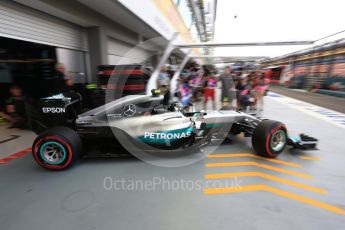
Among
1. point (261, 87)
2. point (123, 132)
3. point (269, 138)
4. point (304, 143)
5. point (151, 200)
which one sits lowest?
point (151, 200)

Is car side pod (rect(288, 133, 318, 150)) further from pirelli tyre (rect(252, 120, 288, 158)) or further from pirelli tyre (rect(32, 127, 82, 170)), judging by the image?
pirelli tyre (rect(32, 127, 82, 170))

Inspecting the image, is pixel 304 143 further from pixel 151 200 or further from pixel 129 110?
pixel 129 110

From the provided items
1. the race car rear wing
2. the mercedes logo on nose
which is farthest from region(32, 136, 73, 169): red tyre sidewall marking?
the mercedes logo on nose

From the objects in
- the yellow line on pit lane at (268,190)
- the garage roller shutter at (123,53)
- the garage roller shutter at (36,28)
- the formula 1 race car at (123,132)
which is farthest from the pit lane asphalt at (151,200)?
the garage roller shutter at (123,53)

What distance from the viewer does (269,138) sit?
9.31 feet

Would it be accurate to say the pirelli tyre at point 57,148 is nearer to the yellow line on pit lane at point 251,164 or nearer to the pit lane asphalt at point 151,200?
the pit lane asphalt at point 151,200

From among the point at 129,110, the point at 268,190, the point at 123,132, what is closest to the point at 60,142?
the point at 123,132

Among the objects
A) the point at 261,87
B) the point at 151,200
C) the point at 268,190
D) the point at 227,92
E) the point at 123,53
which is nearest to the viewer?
the point at 151,200

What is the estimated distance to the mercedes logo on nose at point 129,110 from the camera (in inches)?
105

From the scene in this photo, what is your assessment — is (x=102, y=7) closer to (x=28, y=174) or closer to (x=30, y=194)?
(x=28, y=174)

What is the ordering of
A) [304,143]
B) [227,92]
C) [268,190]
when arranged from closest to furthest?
[268,190], [304,143], [227,92]

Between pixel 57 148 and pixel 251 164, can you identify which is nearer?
pixel 57 148

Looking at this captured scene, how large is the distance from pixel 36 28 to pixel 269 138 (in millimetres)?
4966

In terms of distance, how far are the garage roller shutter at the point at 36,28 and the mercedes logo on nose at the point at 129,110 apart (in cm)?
292
